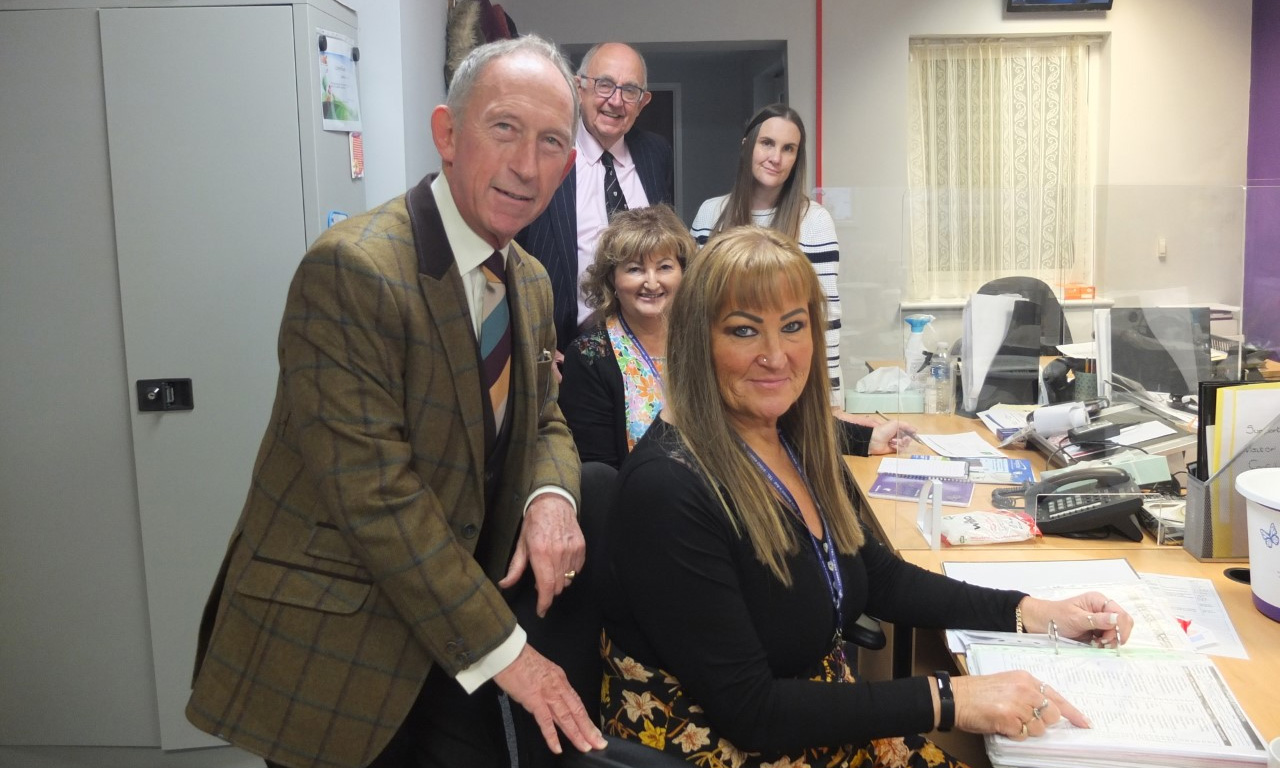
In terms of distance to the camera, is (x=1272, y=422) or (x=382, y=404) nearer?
(x=382, y=404)

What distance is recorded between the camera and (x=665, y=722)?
1.36m

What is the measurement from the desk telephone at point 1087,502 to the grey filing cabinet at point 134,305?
1.73 meters

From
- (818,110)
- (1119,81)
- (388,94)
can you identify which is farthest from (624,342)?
(1119,81)

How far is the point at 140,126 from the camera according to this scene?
2.44 metres

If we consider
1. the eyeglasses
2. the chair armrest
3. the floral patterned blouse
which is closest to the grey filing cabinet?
the eyeglasses

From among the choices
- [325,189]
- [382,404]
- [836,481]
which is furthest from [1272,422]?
[325,189]

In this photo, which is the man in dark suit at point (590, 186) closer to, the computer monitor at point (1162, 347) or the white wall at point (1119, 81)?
the computer monitor at point (1162, 347)

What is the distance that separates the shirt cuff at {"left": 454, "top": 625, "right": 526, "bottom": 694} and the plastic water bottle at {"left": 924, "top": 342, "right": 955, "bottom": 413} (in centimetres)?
222

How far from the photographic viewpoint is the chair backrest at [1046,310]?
3350mm

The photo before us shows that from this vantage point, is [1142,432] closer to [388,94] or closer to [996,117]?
[388,94]

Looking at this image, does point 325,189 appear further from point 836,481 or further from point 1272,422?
point 1272,422

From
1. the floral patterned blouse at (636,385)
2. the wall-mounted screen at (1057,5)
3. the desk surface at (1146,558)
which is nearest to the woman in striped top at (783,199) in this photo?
the desk surface at (1146,558)

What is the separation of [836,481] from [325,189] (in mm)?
1516

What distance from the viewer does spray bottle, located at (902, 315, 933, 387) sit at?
330 cm
